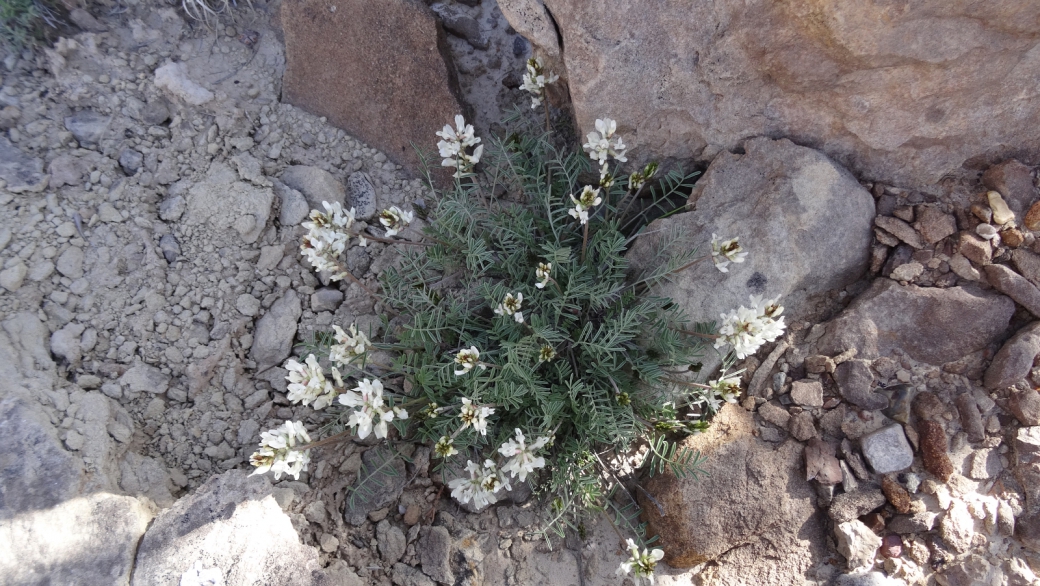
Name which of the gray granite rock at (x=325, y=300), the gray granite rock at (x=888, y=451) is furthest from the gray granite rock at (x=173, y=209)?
the gray granite rock at (x=888, y=451)

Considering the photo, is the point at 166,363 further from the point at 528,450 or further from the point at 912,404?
the point at 912,404

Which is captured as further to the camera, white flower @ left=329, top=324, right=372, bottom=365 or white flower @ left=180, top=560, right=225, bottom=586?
white flower @ left=329, top=324, right=372, bottom=365

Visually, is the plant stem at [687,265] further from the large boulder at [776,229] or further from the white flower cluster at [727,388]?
the white flower cluster at [727,388]

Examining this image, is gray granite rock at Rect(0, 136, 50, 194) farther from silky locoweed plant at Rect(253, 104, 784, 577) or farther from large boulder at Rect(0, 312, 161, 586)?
silky locoweed plant at Rect(253, 104, 784, 577)

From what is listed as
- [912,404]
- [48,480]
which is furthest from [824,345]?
[48,480]

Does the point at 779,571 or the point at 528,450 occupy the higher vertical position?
the point at 528,450

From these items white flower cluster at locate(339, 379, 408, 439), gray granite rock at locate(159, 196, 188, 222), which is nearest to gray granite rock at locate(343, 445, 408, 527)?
white flower cluster at locate(339, 379, 408, 439)
